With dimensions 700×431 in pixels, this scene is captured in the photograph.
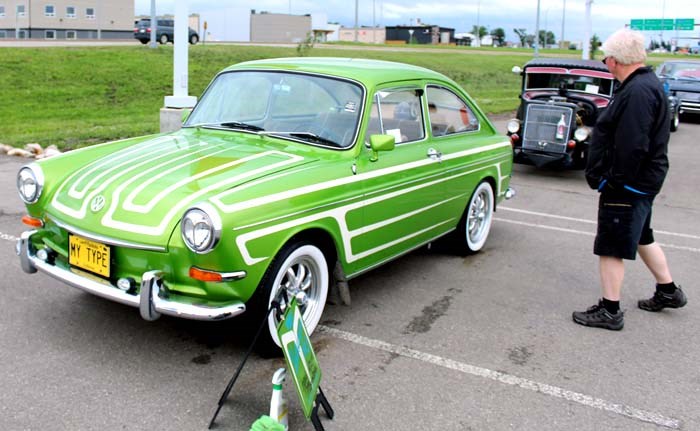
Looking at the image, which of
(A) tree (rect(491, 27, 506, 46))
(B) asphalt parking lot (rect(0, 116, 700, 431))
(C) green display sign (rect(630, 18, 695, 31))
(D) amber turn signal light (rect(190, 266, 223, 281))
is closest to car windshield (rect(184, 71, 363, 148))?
(B) asphalt parking lot (rect(0, 116, 700, 431))

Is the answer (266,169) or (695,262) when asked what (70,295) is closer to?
(266,169)

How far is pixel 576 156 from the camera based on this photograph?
1034cm

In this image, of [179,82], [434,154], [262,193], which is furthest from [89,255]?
[179,82]

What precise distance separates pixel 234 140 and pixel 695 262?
4.49m

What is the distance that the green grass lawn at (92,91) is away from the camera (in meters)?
12.8

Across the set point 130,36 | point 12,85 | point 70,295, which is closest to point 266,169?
point 70,295

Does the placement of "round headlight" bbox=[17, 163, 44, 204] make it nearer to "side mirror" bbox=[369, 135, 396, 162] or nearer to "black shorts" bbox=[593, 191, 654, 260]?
"side mirror" bbox=[369, 135, 396, 162]

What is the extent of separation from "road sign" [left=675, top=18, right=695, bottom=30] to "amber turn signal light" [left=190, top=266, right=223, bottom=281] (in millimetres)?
69413

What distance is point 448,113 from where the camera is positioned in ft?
19.1

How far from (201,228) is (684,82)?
19.6 meters

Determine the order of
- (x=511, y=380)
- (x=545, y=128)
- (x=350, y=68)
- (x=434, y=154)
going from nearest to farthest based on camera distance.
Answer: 1. (x=511, y=380)
2. (x=350, y=68)
3. (x=434, y=154)
4. (x=545, y=128)

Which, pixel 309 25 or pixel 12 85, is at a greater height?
pixel 309 25

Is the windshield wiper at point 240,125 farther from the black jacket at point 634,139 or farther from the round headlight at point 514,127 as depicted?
the round headlight at point 514,127

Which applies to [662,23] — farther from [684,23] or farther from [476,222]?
[476,222]
